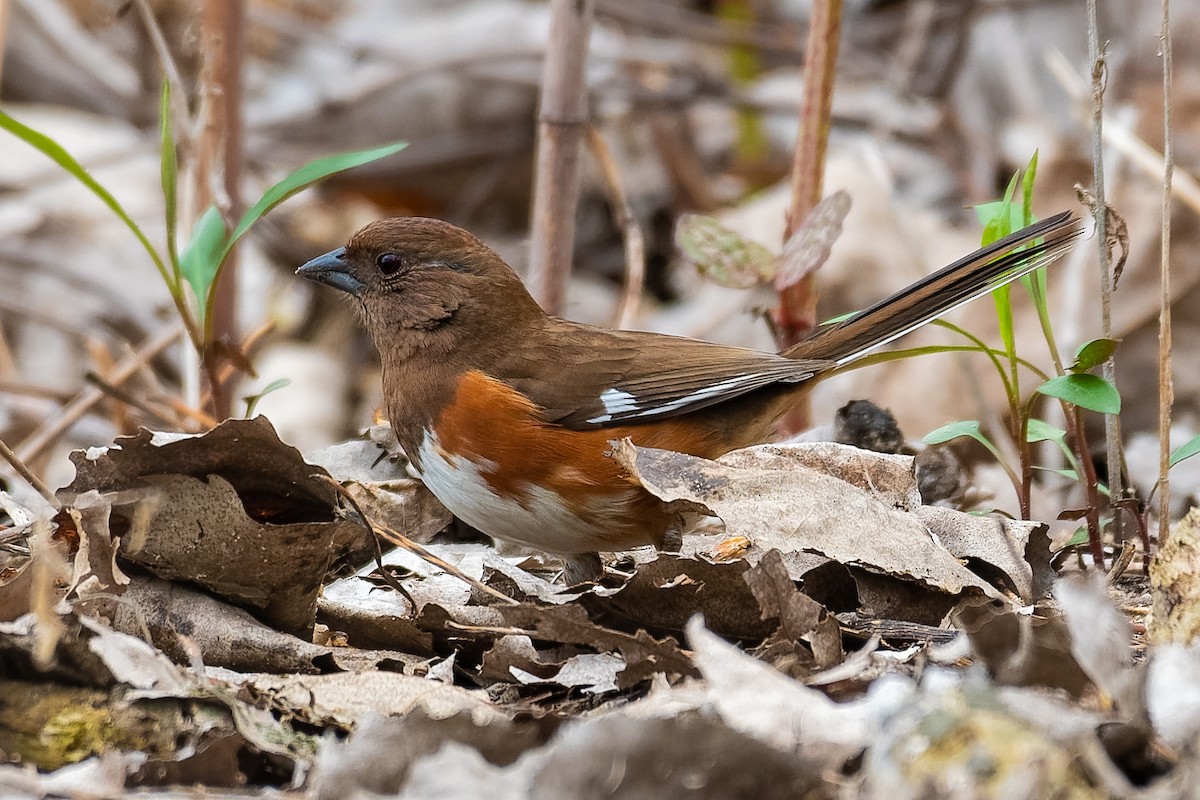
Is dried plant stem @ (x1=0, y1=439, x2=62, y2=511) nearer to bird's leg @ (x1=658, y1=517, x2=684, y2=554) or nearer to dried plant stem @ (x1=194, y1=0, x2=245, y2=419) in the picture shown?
bird's leg @ (x1=658, y1=517, x2=684, y2=554)

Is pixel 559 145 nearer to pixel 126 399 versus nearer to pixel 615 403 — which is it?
pixel 615 403

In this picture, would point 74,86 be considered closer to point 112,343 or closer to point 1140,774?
point 112,343

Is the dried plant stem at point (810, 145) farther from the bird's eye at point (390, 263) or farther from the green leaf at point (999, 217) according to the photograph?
the bird's eye at point (390, 263)

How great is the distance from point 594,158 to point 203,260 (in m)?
5.39

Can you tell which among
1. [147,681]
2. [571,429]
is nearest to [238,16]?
[571,429]

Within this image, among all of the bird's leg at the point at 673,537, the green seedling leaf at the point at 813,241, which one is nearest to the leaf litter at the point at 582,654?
the bird's leg at the point at 673,537

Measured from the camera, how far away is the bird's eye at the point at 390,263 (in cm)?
390

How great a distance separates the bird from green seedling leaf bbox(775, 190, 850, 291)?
0.18 metres

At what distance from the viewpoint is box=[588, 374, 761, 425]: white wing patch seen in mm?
3480

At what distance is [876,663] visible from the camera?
2.29 m

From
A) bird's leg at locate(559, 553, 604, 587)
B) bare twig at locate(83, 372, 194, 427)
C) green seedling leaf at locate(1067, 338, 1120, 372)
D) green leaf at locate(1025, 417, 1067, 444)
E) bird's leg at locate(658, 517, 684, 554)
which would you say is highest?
green seedling leaf at locate(1067, 338, 1120, 372)

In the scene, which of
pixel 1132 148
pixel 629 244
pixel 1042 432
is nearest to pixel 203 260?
pixel 629 244

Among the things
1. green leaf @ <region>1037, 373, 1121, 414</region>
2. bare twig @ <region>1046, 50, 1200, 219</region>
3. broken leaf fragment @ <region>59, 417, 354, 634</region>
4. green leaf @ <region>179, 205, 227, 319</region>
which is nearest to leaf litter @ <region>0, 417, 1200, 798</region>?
broken leaf fragment @ <region>59, 417, 354, 634</region>

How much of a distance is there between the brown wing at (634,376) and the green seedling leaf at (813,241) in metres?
0.28
